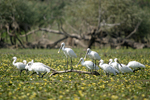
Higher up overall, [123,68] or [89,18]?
[89,18]

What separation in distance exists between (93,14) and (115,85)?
75.1ft

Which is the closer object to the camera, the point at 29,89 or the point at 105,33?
the point at 29,89

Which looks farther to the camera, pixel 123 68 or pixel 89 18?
pixel 89 18

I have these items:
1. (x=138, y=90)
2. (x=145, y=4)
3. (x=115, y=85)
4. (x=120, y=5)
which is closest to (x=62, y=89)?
(x=115, y=85)

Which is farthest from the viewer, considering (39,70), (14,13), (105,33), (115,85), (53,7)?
(53,7)

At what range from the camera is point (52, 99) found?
5.13 m

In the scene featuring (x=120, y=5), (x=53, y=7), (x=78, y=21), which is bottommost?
(x=78, y=21)

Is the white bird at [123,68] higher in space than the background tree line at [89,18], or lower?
lower

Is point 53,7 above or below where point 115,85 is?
above

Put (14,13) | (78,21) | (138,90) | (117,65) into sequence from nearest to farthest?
(138,90), (117,65), (14,13), (78,21)

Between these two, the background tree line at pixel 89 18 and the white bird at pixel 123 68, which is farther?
the background tree line at pixel 89 18

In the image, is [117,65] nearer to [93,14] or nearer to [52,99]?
[52,99]

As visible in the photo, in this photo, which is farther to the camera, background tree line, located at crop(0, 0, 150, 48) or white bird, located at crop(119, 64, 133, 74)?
background tree line, located at crop(0, 0, 150, 48)

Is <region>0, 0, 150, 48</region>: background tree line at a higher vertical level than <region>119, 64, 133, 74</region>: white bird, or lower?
higher
